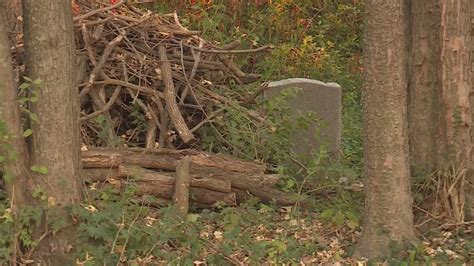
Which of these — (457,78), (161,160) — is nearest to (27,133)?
(161,160)

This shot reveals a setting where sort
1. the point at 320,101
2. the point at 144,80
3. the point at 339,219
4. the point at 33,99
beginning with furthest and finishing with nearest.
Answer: the point at 320,101 < the point at 144,80 < the point at 339,219 < the point at 33,99

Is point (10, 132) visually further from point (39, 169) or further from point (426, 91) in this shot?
point (426, 91)

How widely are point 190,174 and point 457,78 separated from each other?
224 centimetres

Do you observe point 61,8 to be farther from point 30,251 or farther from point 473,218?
point 473,218

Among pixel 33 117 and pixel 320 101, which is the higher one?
pixel 33 117

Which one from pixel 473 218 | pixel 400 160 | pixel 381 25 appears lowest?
pixel 473 218

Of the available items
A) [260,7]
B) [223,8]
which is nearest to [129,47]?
[223,8]

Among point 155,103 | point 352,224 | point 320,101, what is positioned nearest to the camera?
point 352,224

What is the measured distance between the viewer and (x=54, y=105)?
18.9 feet

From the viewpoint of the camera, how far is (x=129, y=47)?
8.84m

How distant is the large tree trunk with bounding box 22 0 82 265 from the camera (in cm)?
568

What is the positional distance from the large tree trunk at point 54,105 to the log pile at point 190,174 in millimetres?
1078

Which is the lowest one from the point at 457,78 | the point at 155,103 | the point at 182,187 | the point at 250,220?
the point at 250,220

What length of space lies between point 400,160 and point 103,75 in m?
3.20
